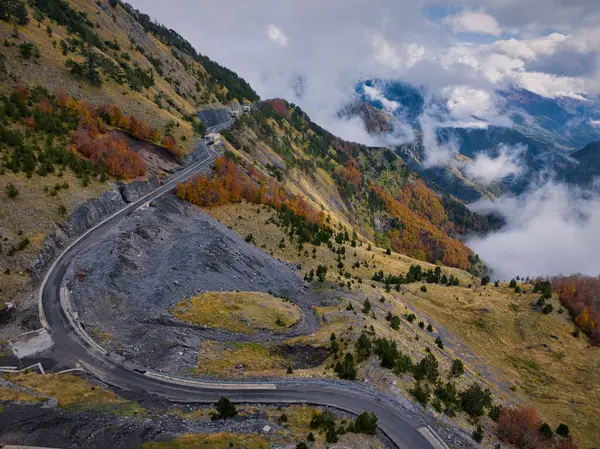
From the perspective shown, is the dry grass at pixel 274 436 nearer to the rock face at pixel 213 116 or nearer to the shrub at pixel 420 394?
the shrub at pixel 420 394

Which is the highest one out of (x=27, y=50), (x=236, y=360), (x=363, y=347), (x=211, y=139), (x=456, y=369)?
(x=211, y=139)

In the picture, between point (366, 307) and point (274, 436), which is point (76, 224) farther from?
point (366, 307)

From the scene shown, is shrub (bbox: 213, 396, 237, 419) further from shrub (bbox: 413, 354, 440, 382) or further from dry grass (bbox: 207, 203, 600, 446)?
shrub (bbox: 413, 354, 440, 382)

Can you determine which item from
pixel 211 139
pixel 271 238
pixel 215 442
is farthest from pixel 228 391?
pixel 211 139

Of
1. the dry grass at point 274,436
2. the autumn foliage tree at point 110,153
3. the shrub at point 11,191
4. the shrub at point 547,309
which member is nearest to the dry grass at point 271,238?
the autumn foliage tree at point 110,153

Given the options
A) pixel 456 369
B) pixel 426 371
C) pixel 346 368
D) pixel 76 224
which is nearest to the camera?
pixel 346 368

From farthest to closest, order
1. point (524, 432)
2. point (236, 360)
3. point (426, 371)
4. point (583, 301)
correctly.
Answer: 1. point (583, 301)
2. point (426, 371)
3. point (236, 360)
4. point (524, 432)

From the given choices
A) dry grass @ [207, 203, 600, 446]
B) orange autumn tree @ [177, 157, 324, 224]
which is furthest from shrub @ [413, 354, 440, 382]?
orange autumn tree @ [177, 157, 324, 224]
